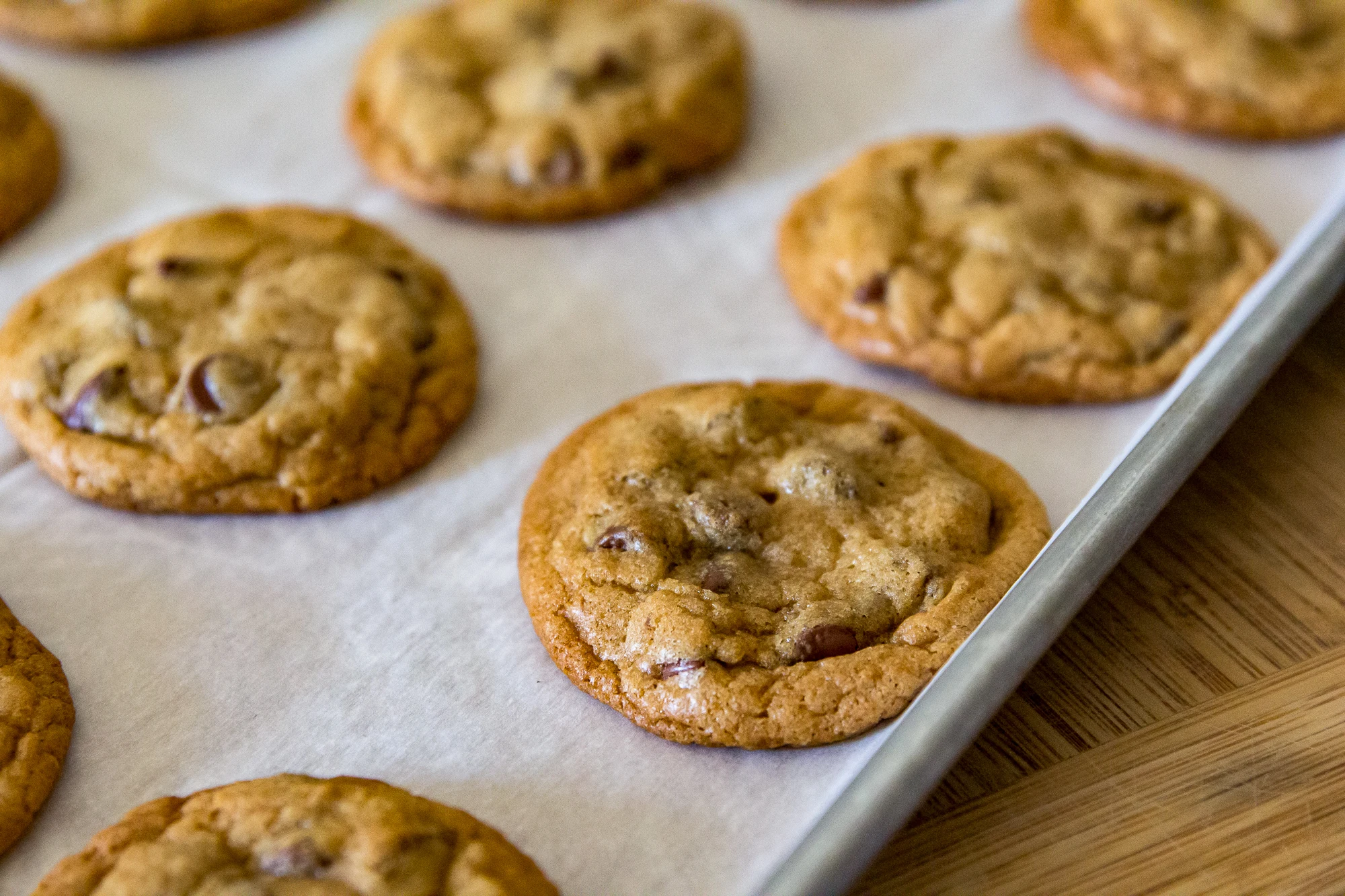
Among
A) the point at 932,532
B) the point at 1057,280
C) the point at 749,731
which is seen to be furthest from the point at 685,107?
the point at 749,731

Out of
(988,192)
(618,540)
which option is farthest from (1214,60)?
(618,540)

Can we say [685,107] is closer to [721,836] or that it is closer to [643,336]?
[643,336]

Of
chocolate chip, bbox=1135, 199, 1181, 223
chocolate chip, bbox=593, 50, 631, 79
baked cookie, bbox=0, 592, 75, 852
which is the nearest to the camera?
baked cookie, bbox=0, 592, 75, 852

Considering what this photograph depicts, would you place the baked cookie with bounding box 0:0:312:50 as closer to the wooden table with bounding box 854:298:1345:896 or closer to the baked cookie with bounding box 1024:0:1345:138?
the baked cookie with bounding box 1024:0:1345:138

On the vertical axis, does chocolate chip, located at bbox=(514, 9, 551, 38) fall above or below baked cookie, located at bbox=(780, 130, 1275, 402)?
above

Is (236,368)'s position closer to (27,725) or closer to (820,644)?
(27,725)

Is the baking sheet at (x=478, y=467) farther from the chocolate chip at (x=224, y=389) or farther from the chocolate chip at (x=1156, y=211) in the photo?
the chocolate chip at (x=1156, y=211)

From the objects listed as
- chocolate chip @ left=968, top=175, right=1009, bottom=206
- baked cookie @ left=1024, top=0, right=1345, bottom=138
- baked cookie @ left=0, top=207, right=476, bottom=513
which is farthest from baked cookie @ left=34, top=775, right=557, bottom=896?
baked cookie @ left=1024, top=0, right=1345, bottom=138
